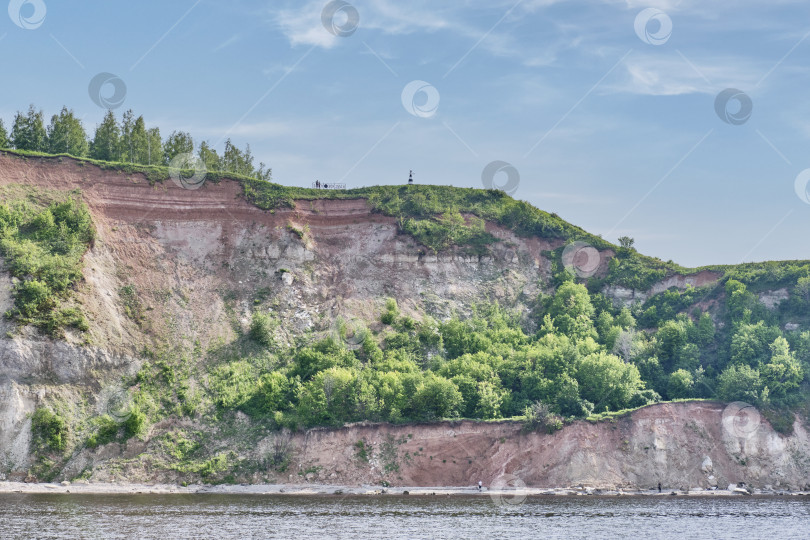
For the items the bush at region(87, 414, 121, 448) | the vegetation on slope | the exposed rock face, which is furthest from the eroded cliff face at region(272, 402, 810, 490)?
the vegetation on slope

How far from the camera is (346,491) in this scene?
69750 millimetres

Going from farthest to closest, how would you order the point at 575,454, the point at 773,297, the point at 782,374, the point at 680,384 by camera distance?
1. the point at 773,297
2. the point at 680,384
3. the point at 782,374
4. the point at 575,454

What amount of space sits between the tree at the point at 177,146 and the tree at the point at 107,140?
5.49 metres

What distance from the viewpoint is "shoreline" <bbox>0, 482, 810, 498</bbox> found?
2655 inches

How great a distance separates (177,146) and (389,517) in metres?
61.2

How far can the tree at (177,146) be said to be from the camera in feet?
337

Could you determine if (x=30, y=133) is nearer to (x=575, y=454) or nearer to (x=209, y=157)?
(x=209, y=157)

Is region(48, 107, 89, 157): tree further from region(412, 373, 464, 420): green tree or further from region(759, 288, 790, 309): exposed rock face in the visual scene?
region(759, 288, 790, 309): exposed rock face

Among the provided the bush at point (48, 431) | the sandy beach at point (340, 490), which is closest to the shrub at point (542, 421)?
the sandy beach at point (340, 490)

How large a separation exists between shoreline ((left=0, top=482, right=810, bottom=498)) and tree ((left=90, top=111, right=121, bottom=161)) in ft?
140

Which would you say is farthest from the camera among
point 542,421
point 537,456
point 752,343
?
point 752,343

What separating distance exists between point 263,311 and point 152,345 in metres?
11.3

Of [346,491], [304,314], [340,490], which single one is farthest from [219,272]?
[346,491]

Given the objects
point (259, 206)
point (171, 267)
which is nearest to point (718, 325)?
point (259, 206)
